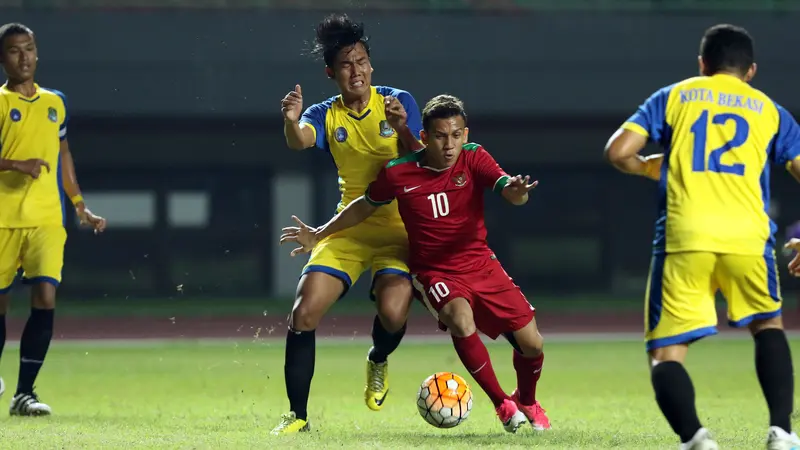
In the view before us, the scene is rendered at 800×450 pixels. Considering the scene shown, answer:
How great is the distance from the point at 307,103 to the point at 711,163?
16.0 metres

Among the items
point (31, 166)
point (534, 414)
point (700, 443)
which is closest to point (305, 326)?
point (534, 414)

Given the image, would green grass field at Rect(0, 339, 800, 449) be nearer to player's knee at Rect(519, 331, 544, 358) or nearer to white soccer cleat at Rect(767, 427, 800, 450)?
player's knee at Rect(519, 331, 544, 358)

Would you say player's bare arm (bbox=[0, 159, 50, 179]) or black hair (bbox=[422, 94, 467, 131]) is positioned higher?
black hair (bbox=[422, 94, 467, 131])

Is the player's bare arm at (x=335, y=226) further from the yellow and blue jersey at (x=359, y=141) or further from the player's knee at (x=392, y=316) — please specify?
the player's knee at (x=392, y=316)

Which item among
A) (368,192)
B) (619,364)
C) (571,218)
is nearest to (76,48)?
(571,218)

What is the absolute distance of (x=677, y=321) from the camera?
574 cm

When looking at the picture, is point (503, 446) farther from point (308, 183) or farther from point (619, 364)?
point (308, 183)

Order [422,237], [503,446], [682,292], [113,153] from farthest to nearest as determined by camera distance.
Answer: [113,153]
[422,237]
[503,446]
[682,292]

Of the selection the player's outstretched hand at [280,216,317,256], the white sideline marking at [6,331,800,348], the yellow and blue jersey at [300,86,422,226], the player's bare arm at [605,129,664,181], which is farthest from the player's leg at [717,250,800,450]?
the white sideline marking at [6,331,800,348]

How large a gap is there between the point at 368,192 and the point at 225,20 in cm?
1604

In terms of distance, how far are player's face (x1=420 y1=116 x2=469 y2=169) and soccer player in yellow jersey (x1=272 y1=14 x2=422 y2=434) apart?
390mm

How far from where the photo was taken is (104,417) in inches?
341

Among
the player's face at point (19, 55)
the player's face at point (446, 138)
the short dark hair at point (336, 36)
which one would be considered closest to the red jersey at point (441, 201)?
the player's face at point (446, 138)

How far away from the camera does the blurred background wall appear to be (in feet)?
74.4
